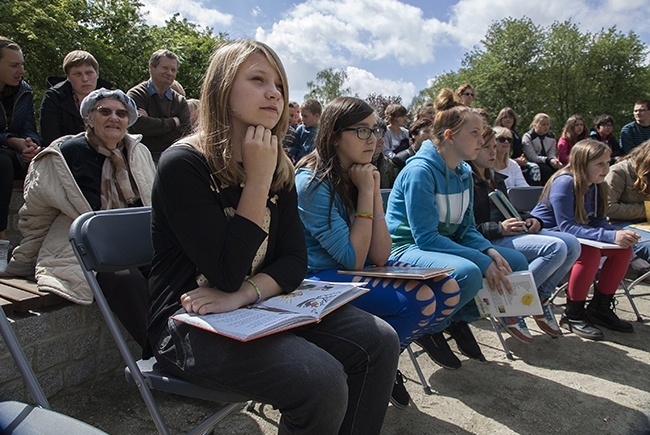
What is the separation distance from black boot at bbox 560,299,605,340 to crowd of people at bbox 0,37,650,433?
16mm

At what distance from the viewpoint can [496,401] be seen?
254cm

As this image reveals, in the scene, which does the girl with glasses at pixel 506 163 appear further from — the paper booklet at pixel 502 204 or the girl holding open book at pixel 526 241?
the paper booklet at pixel 502 204

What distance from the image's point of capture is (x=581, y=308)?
12.0 ft

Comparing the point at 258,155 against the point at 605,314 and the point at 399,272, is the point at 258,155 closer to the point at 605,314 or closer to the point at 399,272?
the point at 399,272

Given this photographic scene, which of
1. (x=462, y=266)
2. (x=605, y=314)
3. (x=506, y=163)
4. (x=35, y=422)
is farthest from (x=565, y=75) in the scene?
(x=35, y=422)

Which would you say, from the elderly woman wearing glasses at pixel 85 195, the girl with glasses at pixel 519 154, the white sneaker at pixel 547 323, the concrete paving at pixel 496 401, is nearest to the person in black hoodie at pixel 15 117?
the elderly woman wearing glasses at pixel 85 195

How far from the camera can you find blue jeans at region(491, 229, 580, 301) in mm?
3250

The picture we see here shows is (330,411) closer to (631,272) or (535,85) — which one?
(631,272)

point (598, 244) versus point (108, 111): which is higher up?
point (108, 111)

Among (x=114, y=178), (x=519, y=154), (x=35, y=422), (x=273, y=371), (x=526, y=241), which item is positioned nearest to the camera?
(x=35, y=422)

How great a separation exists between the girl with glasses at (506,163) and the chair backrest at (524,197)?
624mm

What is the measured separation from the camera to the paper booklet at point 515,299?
2.65 meters

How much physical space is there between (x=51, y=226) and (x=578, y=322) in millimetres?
3771

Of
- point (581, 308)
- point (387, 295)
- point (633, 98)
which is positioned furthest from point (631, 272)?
point (633, 98)
